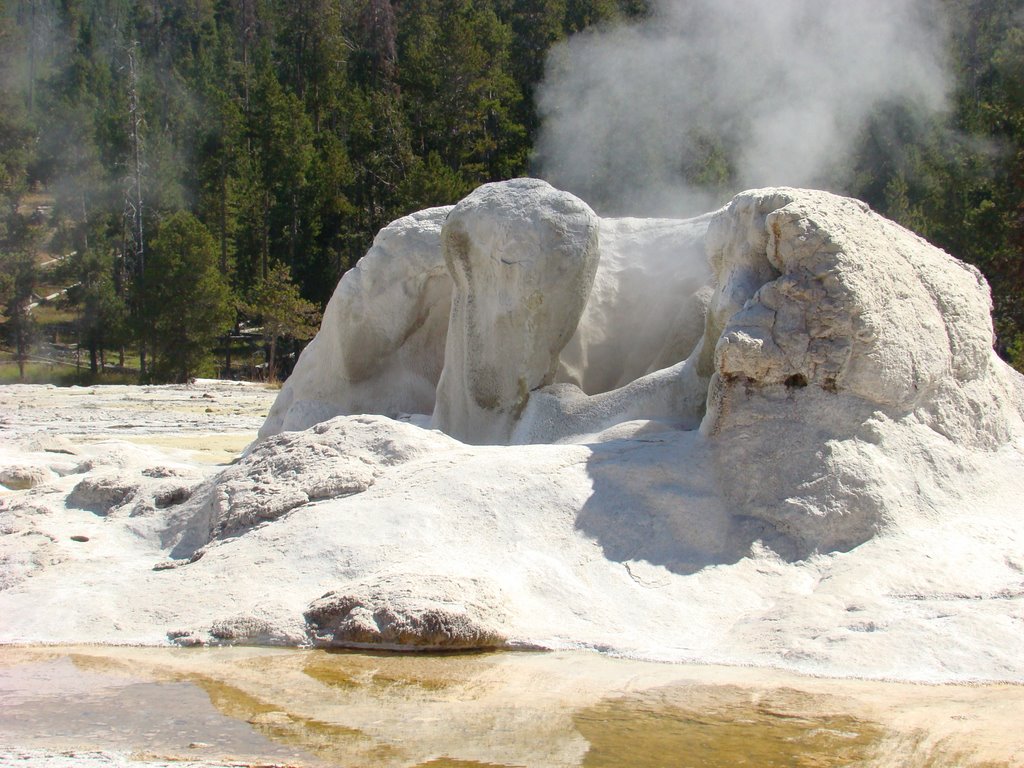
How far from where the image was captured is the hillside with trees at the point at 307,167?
19.5 metres

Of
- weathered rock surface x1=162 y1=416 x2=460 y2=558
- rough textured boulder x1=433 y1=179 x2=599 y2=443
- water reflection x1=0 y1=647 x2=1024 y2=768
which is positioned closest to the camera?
water reflection x1=0 y1=647 x2=1024 y2=768

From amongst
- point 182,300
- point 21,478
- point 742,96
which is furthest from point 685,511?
point 182,300

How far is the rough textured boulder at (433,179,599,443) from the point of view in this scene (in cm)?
662

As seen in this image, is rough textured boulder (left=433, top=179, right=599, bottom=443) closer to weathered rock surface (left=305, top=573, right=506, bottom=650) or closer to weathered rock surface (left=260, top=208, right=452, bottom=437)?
weathered rock surface (left=260, top=208, right=452, bottom=437)

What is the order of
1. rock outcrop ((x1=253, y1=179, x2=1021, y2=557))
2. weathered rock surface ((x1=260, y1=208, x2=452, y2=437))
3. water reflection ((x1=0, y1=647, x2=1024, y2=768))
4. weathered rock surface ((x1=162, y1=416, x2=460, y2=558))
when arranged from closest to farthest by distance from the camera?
water reflection ((x1=0, y1=647, x2=1024, y2=768)), rock outcrop ((x1=253, y1=179, x2=1021, y2=557)), weathered rock surface ((x1=162, y1=416, x2=460, y2=558)), weathered rock surface ((x1=260, y1=208, x2=452, y2=437))

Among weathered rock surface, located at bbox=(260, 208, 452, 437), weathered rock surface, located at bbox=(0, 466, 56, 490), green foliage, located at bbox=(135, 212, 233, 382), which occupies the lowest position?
green foliage, located at bbox=(135, 212, 233, 382)

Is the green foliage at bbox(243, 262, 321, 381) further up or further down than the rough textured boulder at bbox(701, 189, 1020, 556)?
further down

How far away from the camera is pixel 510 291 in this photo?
22.0 ft

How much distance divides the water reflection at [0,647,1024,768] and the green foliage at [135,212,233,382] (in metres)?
19.8

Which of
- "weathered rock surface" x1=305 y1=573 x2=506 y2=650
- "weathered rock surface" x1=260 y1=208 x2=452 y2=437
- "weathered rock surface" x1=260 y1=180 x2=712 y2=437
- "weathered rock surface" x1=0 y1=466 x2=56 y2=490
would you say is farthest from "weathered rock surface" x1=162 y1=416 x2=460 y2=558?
"weathered rock surface" x1=260 y1=208 x2=452 y2=437

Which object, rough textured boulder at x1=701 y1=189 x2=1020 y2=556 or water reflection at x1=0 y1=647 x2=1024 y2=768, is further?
rough textured boulder at x1=701 y1=189 x2=1020 y2=556

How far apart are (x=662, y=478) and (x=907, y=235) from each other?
70.5 inches

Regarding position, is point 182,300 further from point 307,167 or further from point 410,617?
point 410,617

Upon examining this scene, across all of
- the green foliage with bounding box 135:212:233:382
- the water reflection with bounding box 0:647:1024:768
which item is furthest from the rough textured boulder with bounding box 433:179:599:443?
the green foliage with bounding box 135:212:233:382
